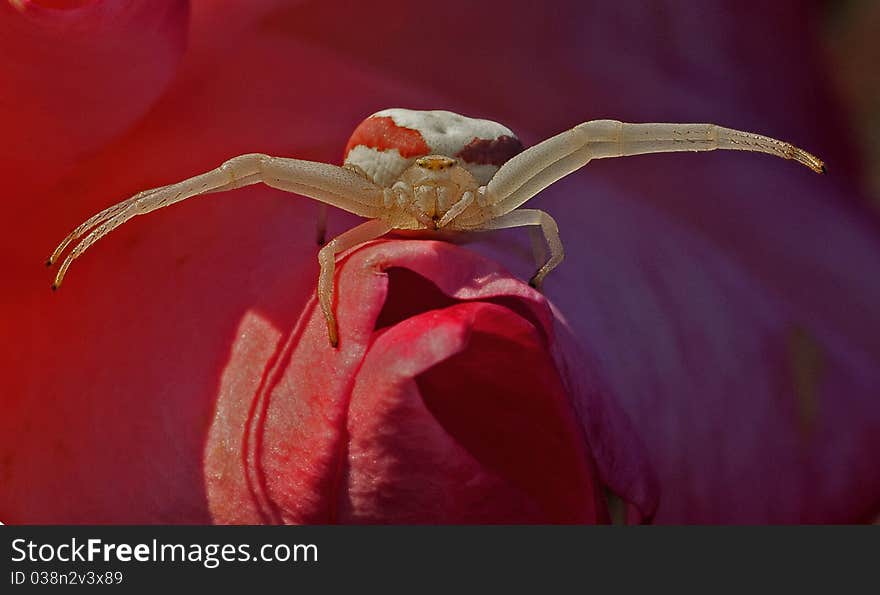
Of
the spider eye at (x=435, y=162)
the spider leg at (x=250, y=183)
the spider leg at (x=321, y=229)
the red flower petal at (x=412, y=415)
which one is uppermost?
the spider eye at (x=435, y=162)

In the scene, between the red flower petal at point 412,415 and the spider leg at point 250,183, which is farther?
the spider leg at point 250,183

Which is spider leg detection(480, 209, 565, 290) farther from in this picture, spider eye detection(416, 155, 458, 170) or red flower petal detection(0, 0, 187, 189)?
red flower petal detection(0, 0, 187, 189)

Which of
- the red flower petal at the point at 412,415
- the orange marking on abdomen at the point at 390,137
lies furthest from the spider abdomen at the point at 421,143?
the red flower petal at the point at 412,415

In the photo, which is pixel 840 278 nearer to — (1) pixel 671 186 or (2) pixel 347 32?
(1) pixel 671 186

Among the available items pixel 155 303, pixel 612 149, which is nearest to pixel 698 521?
pixel 612 149

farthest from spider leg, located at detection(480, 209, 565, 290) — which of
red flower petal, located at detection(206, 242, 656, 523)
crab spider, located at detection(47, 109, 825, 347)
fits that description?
red flower petal, located at detection(206, 242, 656, 523)

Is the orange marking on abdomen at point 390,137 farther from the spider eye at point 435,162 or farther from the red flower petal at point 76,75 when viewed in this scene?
the red flower petal at point 76,75
